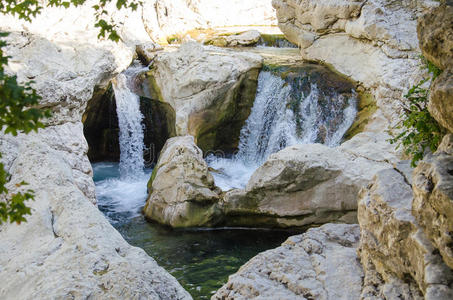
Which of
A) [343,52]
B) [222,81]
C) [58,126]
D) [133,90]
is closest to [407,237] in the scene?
[58,126]

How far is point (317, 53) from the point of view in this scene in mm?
13062

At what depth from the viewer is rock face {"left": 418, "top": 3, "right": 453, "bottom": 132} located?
2.86 m

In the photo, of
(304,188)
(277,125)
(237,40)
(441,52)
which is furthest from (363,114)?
(237,40)

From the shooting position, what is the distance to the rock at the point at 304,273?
3314 millimetres

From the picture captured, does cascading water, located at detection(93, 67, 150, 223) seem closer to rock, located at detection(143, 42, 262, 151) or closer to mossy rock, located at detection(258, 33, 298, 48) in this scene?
rock, located at detection(143, 42, 262, 151)

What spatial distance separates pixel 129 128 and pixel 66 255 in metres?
9.16

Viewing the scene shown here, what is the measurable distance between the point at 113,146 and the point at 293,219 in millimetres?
7599

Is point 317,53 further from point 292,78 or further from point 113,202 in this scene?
point 113,202

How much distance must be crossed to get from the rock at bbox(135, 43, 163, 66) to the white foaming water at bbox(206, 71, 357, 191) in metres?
5.06

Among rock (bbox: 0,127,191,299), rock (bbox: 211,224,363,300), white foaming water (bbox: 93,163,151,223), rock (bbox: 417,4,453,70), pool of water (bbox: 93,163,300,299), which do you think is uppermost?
rock (bbox: 417,4,453,70)

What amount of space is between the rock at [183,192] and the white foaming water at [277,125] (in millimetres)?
1752

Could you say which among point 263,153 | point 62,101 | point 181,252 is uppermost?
point 62,101

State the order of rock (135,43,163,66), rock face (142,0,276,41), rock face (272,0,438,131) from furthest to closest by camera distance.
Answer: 1. rock face (142,0,276,41)
2. rock (135,43,163,66)
3. rock face (272,0,438,131)

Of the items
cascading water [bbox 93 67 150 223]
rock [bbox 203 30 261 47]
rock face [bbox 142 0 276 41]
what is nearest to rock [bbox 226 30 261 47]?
rock [bbox 203 30 261 47]
